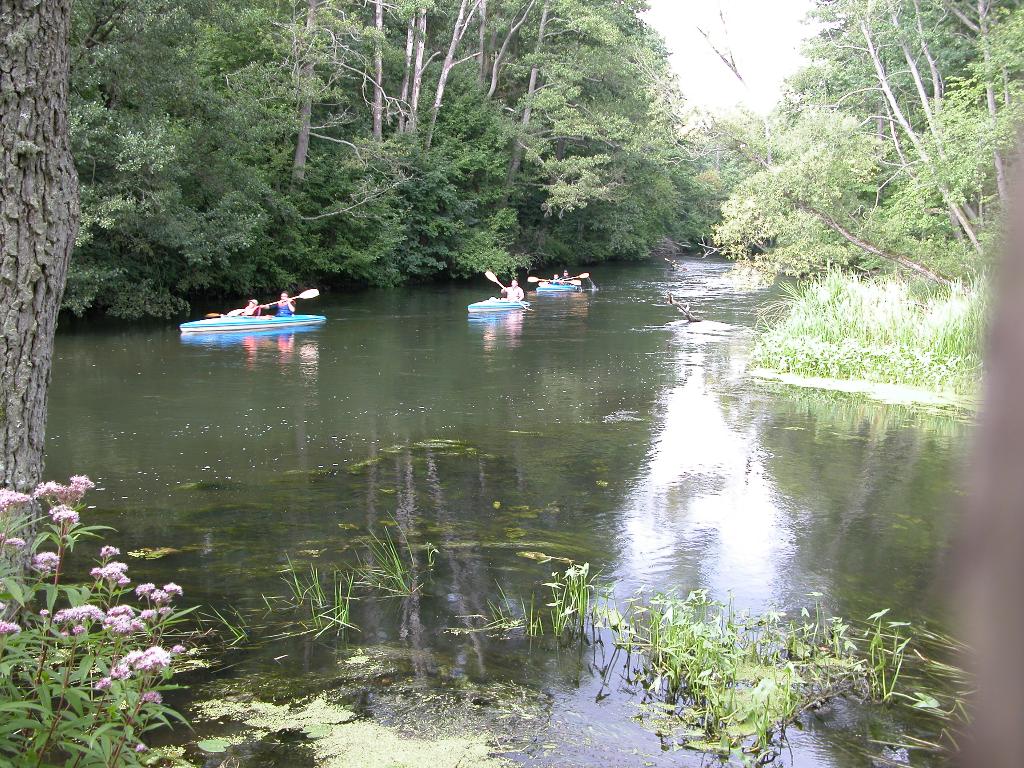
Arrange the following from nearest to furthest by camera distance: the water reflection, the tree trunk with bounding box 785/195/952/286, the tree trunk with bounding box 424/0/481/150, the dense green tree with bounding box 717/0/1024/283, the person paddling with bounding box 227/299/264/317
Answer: the dense green tree with bounding box 717/0/1024/283 < the water reflection < the tree trunk with bounding box 785/195/952/286 < the person paddling with bounding box 227/299/264/317 < the tree trunk with bounding box 424/0/481/150

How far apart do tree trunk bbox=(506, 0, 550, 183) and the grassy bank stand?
→ 20.6m

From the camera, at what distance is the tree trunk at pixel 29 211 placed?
11.3 ft

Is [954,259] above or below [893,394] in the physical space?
above

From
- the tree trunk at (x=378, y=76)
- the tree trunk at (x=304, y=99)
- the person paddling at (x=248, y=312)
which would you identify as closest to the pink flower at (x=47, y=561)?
the person paddling at (x=248, y=312)

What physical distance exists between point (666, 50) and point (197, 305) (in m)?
A: 42.4

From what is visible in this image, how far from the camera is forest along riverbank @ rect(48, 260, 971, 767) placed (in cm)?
430

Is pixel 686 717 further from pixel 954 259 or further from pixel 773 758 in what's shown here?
pixel 954 259

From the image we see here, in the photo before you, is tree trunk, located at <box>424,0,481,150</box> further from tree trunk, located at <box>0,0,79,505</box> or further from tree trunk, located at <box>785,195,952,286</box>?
tree trunk, located at <box>0,0,79,505</box>

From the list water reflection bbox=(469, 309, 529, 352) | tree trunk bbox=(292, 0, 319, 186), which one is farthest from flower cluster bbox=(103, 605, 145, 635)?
tree trunk bbox=(292, 0, 319, 186)

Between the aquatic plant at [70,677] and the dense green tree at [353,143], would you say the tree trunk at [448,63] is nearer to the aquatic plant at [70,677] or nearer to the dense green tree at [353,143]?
the dense green tree at [353,143]

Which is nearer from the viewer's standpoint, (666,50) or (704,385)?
(704,385)

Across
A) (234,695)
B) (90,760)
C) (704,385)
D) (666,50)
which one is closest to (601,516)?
(234,695)

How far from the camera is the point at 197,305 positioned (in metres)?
22.2

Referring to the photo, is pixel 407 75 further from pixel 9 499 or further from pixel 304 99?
pixel 9 499
